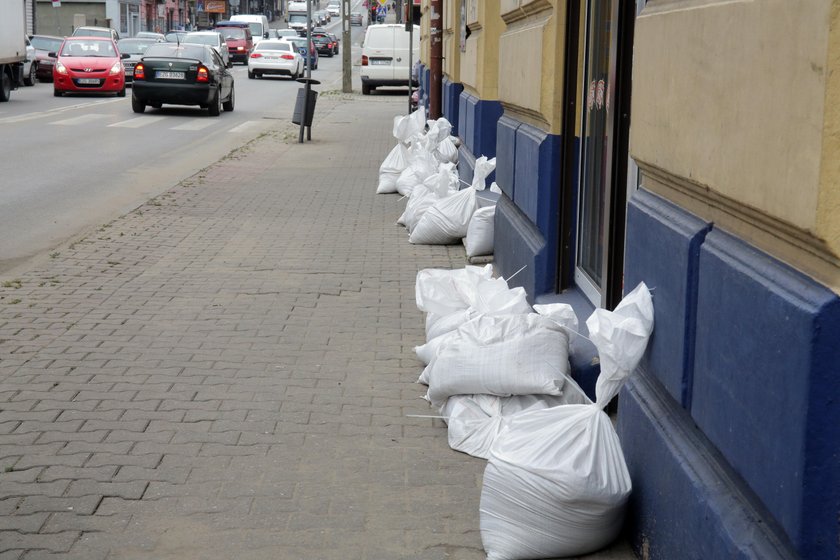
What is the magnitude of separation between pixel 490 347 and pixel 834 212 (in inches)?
101

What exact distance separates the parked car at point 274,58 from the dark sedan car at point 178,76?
62.0ft

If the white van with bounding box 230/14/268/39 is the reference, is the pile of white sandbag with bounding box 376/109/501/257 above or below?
below

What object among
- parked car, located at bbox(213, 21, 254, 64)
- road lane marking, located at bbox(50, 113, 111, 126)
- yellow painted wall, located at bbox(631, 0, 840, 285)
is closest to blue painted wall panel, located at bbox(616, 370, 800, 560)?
yellow painted wall, located at bbox(631, 0, 840, 285)

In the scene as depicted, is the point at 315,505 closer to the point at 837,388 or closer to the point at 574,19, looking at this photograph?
the point at 837,388

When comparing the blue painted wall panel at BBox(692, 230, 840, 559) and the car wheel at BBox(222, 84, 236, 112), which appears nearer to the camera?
the blue painted wall panel at BBox(692, 230, 840, 559)

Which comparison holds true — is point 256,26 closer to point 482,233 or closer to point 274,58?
point 274,58

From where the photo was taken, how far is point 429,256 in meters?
9.75

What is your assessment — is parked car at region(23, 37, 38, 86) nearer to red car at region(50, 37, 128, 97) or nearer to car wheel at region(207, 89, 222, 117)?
red car at region(50, 37, 128, 97)

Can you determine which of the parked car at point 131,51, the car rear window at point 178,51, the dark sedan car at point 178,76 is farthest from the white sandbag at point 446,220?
the parked car at point 131,51

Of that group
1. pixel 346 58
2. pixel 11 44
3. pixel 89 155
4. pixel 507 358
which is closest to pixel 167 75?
pixel 11 44

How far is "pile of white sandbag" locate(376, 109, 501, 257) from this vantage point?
360 inches

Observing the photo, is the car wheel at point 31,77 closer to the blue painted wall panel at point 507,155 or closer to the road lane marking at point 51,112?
the road lane marking at point 51,112

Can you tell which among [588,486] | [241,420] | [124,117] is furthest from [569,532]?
[124,117]

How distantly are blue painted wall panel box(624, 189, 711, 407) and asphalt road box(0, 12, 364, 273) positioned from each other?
21.8 ft
